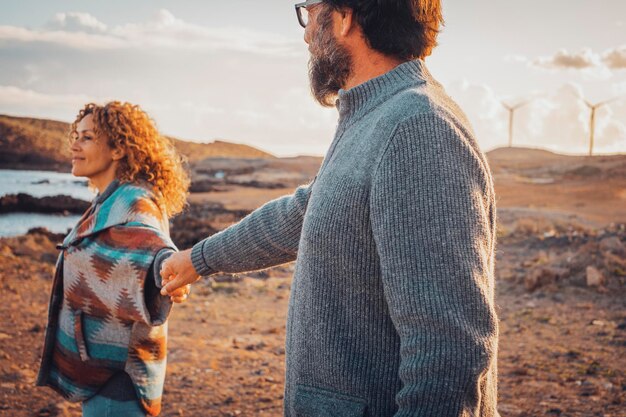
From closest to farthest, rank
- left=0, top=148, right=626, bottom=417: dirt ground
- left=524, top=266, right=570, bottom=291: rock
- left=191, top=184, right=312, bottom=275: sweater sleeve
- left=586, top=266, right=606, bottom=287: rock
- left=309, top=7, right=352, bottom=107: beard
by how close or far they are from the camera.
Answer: left=309, top=7, right=352, bottom=107: beard < left=191, top=184, right=312, bottom=275: sweater sleeve < left=0, top=148, right=626, bottom=417: dirt ground < left=586, top=266, right=606, bottom=287: rock < left=524, top=266, right=570, bottom=291: rock

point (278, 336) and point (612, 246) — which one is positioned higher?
point (612, 246)

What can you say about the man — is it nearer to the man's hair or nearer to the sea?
the man's hair

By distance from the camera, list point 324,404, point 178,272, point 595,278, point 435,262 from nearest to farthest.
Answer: point 435,262, point 324,404, point 178,272, point 595,278

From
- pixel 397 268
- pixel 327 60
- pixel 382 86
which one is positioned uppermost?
pixel 327 60

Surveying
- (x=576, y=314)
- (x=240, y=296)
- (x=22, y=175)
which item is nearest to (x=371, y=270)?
(x=576, y=314)

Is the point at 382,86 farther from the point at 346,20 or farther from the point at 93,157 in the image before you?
the point at 93,157

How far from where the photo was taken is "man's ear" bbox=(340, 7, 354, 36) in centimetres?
177

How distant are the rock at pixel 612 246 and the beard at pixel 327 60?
9.15m

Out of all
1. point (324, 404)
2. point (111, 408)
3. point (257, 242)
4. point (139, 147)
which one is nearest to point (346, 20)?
point (257, 242)

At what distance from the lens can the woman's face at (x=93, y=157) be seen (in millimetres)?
3105

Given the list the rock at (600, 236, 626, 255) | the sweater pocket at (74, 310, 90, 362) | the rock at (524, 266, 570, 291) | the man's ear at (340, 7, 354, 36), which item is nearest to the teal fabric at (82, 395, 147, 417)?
the sweater pocket at (74, 310, 90, 362)

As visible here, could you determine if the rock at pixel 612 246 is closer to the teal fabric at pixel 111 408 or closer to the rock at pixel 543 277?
the rock at pixel 543 277

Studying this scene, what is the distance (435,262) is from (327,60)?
0.85 meters

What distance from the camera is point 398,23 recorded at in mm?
1731
